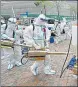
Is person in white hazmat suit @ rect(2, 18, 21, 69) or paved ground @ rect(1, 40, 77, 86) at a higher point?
person in white hazmat suit @ rect(2, 18, 21, 69)

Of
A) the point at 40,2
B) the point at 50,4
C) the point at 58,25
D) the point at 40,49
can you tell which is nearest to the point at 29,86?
the point at 40,49

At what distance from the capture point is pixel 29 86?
15.6ft

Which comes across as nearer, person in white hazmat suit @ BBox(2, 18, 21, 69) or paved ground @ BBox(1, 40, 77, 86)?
paved ground @ BBox(1, 40, 77, 86)

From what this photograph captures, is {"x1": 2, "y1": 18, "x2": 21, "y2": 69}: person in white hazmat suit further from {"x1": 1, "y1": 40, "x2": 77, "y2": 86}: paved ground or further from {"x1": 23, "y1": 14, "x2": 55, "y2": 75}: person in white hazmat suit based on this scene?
{"x1": 23, "y1": 14, "x2": 55, "y2": 75}: person in white hazmat suit

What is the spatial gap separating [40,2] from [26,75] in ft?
22.0

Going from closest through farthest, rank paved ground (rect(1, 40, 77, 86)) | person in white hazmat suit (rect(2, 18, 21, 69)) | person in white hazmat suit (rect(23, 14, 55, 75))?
paved ground (rect(1, 40, 77, 86)) < person in white hazmat suit (rect(23, 14, 55, 75)) < person in white hazmat suit (rect(2, 18, 21, 69))

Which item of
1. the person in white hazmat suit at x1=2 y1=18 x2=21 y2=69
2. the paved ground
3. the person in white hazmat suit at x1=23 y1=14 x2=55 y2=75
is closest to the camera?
the paved ground

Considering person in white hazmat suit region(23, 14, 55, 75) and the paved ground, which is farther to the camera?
person in white hazmat suit region(23, 14, 55, 75)

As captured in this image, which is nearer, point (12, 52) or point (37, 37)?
point (37, 37)

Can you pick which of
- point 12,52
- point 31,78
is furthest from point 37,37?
point 31,78

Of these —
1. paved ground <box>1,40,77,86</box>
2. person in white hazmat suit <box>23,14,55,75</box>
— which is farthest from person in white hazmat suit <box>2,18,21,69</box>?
person in white hazmat suit <box>23,14,55,75</box>

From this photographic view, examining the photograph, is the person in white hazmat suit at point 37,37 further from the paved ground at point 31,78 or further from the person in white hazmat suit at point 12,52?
the person in white hazmat suit at point 12,52

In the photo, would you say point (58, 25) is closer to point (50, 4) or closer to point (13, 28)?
A: point (50, 4)

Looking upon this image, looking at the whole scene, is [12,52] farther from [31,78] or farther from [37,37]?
[31,78]
